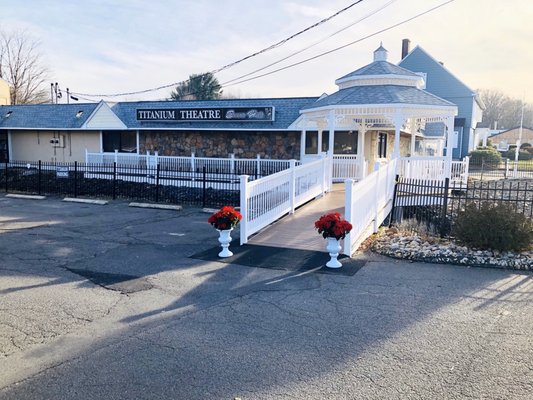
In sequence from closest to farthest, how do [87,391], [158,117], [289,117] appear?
[87,391] → [289,117] → [158,117]

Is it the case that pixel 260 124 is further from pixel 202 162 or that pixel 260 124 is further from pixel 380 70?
pixel 380 70

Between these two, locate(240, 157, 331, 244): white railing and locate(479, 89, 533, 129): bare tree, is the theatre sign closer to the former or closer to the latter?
locate(240, 157, 331, 244): white railing

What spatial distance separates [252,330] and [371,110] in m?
11.1

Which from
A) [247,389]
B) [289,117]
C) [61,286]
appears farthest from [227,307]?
[289,117]

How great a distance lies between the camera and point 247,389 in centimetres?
390

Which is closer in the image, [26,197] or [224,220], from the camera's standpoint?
[224,220]

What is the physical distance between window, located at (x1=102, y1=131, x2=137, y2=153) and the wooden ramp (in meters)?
16.2

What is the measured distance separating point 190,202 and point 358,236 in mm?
9556

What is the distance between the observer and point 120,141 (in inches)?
1043

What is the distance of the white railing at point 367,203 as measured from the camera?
27.9 feet

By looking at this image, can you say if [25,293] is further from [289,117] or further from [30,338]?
[289,117]

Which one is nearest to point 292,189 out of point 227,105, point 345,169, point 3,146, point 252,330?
point 345,169

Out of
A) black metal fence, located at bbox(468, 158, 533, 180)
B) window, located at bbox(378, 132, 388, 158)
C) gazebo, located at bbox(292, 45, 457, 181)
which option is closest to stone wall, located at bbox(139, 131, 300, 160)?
gazebo, located at bbox(292, 45, 457, 181)

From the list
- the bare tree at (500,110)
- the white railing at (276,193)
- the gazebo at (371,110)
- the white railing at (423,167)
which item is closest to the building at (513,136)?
the bare tree at (500,110)
